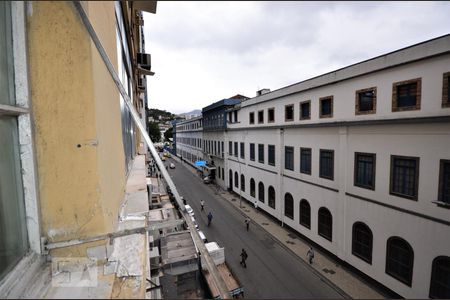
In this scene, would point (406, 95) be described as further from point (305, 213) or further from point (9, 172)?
point (9, 172)

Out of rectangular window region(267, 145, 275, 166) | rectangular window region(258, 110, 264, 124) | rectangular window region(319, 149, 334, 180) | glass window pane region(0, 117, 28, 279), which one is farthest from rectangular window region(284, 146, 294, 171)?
glass window pane region(0, 117, 28, 279)

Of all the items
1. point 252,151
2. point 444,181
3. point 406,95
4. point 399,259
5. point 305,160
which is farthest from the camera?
point 252,151

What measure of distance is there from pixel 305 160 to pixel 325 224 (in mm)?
3904

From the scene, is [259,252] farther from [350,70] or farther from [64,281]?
[64,281]

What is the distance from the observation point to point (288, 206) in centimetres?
1684

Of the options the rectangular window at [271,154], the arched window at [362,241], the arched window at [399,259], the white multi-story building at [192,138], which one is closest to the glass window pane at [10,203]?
the arched window at [399,259]

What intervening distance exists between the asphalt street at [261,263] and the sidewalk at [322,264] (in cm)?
36

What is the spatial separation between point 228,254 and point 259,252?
1.93m

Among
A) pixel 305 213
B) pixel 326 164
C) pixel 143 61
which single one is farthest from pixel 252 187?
pixel 143 61

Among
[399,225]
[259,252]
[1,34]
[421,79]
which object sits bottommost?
[259,252]

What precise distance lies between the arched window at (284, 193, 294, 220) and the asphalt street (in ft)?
6.88

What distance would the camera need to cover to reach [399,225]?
31.1ft

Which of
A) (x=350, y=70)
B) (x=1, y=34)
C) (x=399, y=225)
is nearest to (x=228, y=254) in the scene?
(x=399, y=225)

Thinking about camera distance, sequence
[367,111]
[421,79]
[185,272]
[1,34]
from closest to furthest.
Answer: [1,34] → [185,272] → [421,79] → [367,111]
